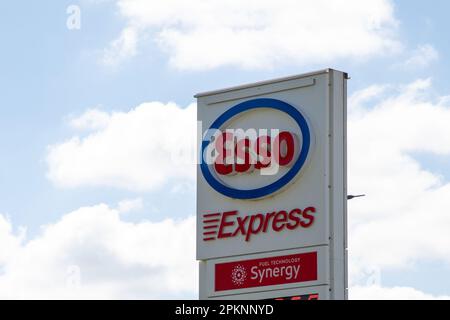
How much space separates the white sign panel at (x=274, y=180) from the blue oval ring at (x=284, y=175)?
0.03 metres

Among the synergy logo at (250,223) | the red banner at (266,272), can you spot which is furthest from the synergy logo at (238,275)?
the synergy logo at (250,223)

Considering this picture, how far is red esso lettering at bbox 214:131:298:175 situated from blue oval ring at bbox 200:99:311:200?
27 centimetres

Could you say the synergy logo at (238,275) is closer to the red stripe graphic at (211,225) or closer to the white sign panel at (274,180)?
the white sign panel at (274,180)

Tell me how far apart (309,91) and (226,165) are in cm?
301

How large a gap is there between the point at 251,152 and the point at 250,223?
5.99ft

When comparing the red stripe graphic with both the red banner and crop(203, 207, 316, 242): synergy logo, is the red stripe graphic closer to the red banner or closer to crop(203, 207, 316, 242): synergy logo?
crop(203, 207, 316, 242): synergy logo

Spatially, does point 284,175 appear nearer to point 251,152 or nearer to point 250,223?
point 251,152

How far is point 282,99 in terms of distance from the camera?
31.5 m

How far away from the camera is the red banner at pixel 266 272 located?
30203 mm

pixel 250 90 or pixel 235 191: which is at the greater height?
pixel 250 90

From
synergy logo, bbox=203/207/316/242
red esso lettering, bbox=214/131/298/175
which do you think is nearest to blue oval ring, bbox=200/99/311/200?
red esso lettering, bbox=214/131/298/175

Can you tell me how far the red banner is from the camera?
30203 millimetres
